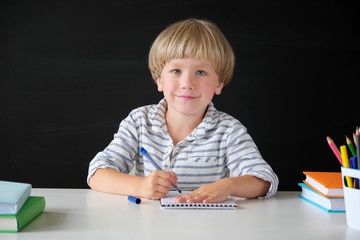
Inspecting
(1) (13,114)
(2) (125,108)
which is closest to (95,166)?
(2) (125,108)

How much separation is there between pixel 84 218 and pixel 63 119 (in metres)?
1.68

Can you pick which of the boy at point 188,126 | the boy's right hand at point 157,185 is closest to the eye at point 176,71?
the boy at point 188,126

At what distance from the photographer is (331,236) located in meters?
0.90

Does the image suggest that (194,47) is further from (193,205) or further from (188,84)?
(193,205)

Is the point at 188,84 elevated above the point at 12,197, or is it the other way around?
the point at 188,84

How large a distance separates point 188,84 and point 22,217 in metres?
0.74

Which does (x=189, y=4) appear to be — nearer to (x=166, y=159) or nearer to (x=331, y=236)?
(x=166, y=159)

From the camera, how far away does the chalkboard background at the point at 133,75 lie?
2547mm

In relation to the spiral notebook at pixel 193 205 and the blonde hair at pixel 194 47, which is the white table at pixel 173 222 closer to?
the spiral notebook at pixel 193 205

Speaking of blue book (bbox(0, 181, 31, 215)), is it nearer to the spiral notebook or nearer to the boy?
the spiral notebook

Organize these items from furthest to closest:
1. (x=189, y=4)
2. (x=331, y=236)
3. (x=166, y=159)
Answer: (x=189, y=4), (x=166, y=159), (x=331, y=236)

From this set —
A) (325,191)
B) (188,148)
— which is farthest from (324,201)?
(188,148)

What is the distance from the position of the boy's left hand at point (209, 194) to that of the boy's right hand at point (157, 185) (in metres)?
0.07

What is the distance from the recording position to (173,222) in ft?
3.11
